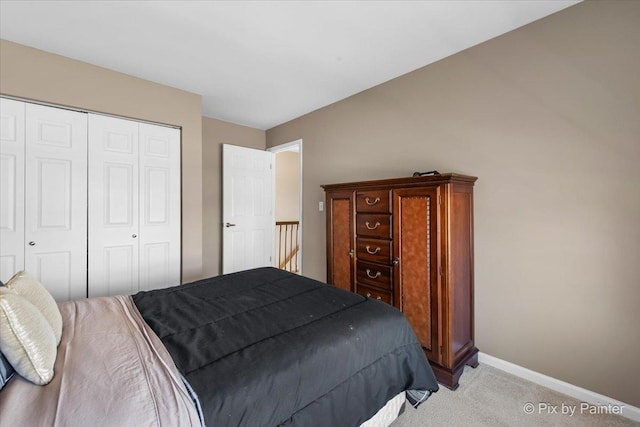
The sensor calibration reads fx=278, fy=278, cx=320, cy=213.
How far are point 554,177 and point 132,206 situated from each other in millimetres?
3590

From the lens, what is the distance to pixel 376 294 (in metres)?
2.32

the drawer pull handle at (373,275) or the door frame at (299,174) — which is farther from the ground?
the door frame at (299,174)

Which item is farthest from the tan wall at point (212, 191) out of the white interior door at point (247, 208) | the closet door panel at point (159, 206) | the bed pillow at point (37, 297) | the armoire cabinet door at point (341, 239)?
the bed pillow at point (37, 297)

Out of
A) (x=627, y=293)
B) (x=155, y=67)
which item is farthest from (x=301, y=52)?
(x=627, y=293)

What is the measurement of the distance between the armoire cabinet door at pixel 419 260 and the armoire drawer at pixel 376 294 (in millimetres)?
96

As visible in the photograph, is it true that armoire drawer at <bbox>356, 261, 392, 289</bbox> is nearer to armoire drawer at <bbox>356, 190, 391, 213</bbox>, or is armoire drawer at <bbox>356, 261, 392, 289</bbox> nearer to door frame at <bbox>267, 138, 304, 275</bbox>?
armoire drawer at <bbox>356, 190, 391, 213</bbox>

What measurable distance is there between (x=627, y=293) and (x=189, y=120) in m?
3.90

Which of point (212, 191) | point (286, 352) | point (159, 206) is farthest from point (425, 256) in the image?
point (212, 191)

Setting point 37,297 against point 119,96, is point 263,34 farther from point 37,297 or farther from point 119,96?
point 37,297

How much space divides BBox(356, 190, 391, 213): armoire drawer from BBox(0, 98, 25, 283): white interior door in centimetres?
278

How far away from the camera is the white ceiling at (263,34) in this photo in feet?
6.07

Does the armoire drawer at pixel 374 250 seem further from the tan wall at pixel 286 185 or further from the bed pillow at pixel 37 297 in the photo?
the tan wall at pixel 286 185

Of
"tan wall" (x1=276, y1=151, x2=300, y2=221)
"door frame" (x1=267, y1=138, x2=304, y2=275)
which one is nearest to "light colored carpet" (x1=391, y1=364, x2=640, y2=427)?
"door frame" (x1=267, y1=138, x2=304, y2=275)

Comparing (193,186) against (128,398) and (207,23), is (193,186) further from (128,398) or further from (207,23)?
(128,398)
